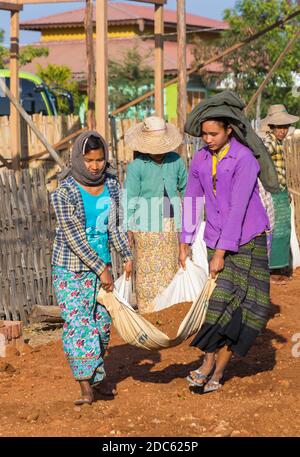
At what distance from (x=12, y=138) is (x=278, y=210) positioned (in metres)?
3.46

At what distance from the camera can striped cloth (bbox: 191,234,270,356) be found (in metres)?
6.72

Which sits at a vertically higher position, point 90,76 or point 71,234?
point 90,76

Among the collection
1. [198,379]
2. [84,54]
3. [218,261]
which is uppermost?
[84,54]

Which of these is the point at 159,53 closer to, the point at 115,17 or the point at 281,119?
the point at 281,119

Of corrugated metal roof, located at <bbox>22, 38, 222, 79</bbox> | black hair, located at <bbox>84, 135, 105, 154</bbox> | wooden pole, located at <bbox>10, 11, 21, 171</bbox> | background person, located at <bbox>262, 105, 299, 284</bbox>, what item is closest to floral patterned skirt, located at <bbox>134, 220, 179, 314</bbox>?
background person, located at <bbox>262, 105, 299, 284</bbox>

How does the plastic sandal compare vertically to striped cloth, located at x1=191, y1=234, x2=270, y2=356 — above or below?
below

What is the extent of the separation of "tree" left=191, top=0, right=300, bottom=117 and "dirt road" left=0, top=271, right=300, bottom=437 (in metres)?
24.8

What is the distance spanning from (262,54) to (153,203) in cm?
2498

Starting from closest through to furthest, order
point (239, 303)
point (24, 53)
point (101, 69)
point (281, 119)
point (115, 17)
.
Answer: point (239, 303), point (101, 69), point (281, 119), point (24, 53), point (115, 17)

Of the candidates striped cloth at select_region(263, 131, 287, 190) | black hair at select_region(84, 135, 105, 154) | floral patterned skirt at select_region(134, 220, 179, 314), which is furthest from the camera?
striped cloth at select_region(263, 131, 287, 190)

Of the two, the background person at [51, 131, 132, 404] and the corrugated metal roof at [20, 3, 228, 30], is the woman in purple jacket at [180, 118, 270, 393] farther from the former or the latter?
the corrugated metal roof at [20, 3, 228, 30]

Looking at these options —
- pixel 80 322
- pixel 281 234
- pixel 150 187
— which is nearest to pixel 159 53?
pixel 281 234

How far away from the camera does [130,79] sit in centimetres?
3716

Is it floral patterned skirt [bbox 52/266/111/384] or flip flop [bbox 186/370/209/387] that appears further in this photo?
flip flop [bbox 186/370/209/387]
